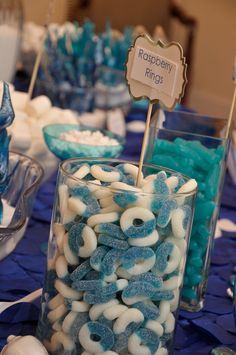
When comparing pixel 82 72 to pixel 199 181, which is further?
pixel 82 72

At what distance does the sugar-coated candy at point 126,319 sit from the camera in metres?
0.56

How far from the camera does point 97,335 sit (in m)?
0.57

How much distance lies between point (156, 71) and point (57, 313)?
23cm

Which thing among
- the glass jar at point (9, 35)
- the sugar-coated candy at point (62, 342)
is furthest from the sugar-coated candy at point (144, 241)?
the glass jar at point (9, 35)

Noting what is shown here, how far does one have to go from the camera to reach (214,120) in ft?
2.93

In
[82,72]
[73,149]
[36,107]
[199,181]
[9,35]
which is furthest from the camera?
[9,35]

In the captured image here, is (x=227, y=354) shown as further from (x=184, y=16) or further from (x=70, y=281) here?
(x=184, y=16)

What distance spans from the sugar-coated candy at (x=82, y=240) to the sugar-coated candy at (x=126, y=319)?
59 millimetres

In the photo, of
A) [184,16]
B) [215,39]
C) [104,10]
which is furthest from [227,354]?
[215,39]

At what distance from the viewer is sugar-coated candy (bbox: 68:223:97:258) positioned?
56cm

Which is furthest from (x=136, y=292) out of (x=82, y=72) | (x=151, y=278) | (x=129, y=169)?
(x=82, y=72)

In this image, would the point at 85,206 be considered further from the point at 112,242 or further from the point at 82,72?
the point at 82,72

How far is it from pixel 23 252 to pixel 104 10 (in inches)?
120

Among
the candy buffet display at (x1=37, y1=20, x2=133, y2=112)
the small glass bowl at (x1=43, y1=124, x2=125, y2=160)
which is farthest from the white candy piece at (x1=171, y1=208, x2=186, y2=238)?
the candy buffet display at (x1=37, y1=20, x2=133, y2=112)
